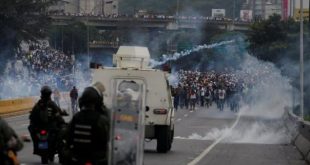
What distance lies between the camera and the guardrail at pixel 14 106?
1987 inches

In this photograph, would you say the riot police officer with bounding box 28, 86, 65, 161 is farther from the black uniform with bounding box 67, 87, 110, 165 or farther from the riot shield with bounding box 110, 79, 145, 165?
the black uniform with bounding box 67, 87, 110, 165

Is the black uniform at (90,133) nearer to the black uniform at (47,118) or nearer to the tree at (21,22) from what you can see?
the black uniform at (47,118)

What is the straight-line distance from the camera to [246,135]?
117ft

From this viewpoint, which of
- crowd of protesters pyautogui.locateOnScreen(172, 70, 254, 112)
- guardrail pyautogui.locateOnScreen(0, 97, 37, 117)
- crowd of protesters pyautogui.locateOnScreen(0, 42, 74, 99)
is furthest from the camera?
crowd of protesters pyautogui.locateOnScreen(0, 42, 74, 99)

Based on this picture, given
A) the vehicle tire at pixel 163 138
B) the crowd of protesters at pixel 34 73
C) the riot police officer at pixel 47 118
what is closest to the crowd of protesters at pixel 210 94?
the crowd of protesters at pixel 34 73

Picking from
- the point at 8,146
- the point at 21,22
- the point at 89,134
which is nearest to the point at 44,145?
the point at 89,134

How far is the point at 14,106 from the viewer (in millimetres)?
53000

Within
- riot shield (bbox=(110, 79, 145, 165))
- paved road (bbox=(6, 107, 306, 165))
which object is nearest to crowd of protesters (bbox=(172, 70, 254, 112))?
paved road (bbox=(6, 107, 306, 165))

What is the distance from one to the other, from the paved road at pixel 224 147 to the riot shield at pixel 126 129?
352 inches

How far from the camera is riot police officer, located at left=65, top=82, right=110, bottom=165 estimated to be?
11.0 m

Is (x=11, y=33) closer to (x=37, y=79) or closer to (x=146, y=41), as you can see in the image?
(x=37, y=79)

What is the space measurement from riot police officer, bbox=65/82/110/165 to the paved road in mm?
9380

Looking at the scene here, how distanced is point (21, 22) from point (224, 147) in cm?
5508

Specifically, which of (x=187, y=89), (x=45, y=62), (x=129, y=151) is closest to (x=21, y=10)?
(x=45, y=62)
